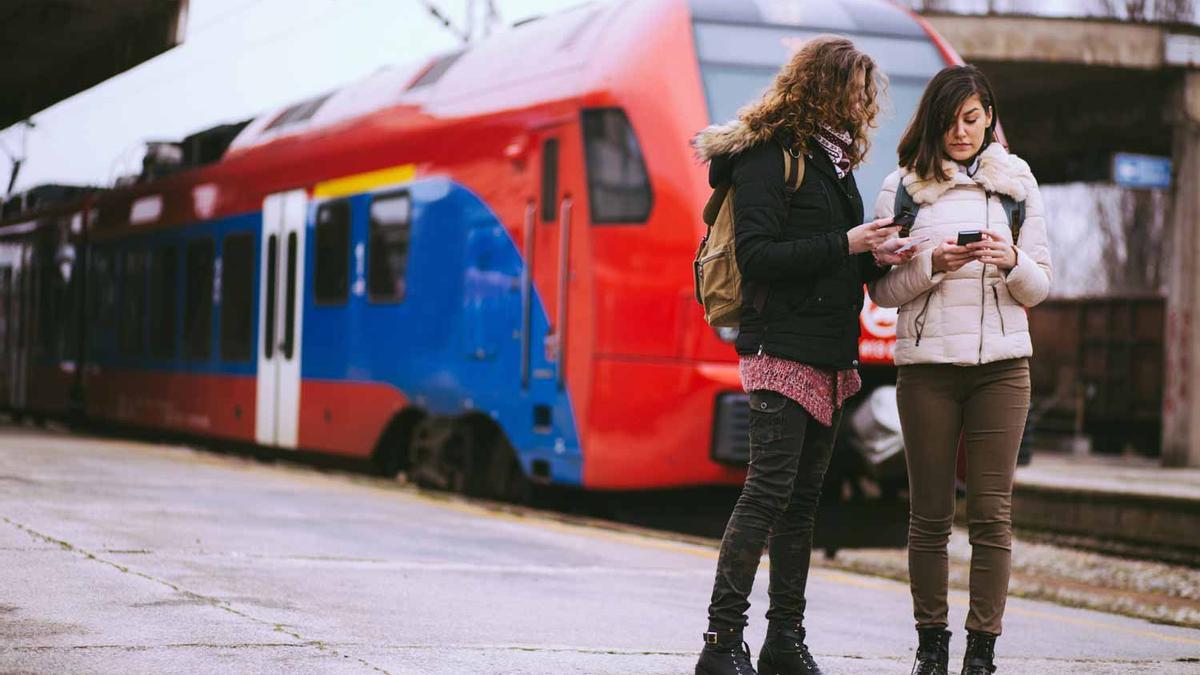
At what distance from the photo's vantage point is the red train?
9.45 m

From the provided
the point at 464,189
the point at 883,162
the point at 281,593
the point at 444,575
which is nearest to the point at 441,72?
the point at 464,189

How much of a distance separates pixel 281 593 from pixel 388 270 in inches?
254

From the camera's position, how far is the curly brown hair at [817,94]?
14.4 ft

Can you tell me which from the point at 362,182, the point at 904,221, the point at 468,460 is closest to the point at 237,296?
the point at 362,182

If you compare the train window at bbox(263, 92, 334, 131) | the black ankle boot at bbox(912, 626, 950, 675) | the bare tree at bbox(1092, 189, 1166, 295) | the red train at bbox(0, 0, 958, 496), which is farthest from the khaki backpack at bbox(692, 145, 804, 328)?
the bare tree at bbox(1092, 189, 1166, 295)

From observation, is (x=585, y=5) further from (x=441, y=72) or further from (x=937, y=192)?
(x=937, y=192)

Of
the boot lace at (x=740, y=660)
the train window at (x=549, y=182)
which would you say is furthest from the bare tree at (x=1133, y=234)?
the boot lace at (x=740, y=660)

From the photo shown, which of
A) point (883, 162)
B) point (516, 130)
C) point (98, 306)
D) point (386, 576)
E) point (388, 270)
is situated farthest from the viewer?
point (98, 306)

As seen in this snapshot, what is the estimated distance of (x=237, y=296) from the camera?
1472cm

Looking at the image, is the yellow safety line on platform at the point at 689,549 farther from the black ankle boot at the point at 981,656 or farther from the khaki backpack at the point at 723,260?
the khaki backpack at the point at 723,260

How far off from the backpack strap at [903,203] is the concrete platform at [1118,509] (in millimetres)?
7714

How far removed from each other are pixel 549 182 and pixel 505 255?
26.2 inches

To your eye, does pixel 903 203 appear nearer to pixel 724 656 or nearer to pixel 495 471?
pixel 724 656

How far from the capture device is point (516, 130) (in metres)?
10.5
